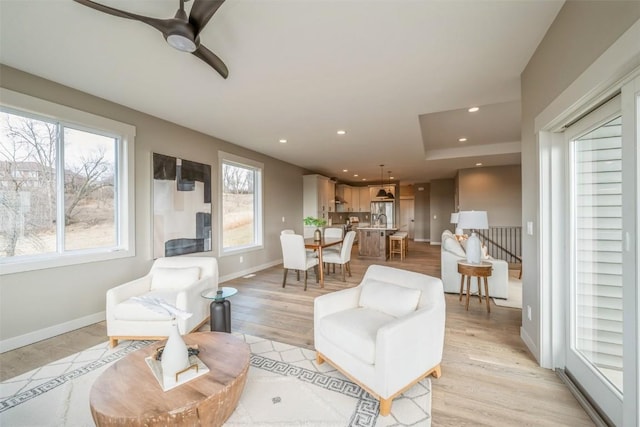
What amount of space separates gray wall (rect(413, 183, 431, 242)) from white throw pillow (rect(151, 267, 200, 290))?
10215 millimetres

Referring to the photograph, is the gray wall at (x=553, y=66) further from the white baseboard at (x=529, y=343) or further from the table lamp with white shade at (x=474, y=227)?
the table lamp with white shade at (x=474, y=227)

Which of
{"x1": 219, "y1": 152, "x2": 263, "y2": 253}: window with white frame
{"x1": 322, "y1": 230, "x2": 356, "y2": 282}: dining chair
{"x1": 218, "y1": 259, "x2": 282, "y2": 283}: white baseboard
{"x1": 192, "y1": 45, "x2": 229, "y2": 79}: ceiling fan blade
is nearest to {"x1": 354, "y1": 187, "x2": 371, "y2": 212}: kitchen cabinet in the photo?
{"x1": 218, "y1": 259, "x2": 282, "y2": 283}: white baseboard

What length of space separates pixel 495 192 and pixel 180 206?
832 cm

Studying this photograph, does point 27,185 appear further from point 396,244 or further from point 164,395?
point 396,244

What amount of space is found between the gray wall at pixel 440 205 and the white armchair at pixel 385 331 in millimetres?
8962

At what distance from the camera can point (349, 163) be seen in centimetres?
723

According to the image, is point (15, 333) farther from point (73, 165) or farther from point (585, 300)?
point (585, 300)

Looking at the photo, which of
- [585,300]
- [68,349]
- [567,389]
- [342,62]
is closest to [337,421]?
[567,389]

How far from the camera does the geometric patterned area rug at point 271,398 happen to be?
156 centimetres

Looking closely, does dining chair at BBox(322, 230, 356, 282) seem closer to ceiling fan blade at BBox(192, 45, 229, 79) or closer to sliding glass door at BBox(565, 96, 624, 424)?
sliding glass door at BBox(565, 96, 624, 424)

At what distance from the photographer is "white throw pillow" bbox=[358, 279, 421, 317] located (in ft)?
6.48

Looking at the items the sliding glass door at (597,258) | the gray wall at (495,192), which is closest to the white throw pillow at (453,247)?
the sliding glass door at (597,258)

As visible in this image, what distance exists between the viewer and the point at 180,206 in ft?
13.2

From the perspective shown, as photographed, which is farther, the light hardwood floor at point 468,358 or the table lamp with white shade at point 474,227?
the table lamp with white shade at point 474,227
